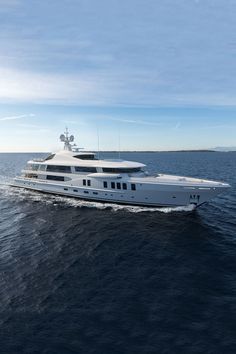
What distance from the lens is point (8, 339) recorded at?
12.1m

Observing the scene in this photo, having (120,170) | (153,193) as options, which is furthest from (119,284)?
(120,170)

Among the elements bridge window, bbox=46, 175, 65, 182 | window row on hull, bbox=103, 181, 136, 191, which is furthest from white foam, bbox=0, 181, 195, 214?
bridge window, bbox=46, 175, 65, 182

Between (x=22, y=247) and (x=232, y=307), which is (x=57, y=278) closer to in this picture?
(x=22, y=247)

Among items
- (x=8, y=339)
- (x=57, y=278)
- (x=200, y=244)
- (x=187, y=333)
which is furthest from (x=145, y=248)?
(x=8, y=339)

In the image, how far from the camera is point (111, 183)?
32656 mm

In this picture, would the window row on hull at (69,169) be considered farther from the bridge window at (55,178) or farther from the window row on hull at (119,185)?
the window row on hull at (119,185)

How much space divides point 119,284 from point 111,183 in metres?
17.5

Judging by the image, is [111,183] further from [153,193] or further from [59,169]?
[59,169]

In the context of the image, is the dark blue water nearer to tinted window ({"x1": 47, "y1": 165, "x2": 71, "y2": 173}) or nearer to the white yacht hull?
the white yacht hull

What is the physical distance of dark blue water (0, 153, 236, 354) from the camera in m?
12.0

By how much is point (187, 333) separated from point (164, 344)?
1.31 meters

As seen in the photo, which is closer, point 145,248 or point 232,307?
point 232,307

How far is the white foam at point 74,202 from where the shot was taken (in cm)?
3048

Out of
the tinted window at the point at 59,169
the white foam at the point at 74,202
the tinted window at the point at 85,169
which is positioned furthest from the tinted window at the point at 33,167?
the tinted window at the point at 85,169
